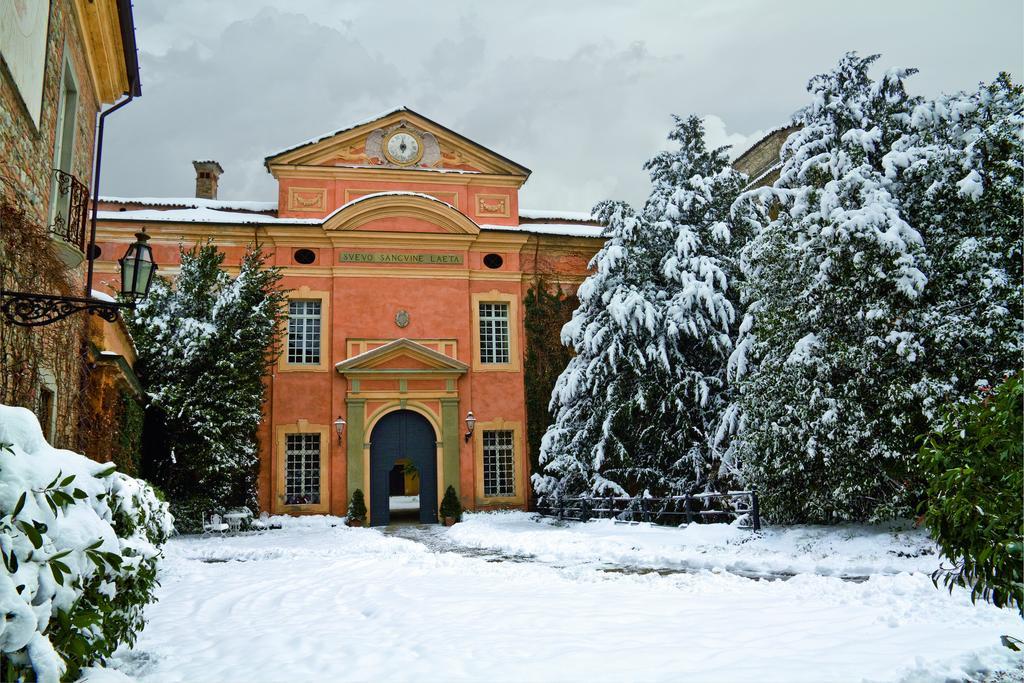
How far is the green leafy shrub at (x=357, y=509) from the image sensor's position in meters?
21.4

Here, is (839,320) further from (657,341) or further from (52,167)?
(52,167)

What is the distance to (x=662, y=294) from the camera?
19.6m

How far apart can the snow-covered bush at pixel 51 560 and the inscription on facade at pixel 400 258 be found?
19.3 m

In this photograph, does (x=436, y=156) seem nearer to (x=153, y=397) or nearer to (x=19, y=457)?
(x=153, y=397)

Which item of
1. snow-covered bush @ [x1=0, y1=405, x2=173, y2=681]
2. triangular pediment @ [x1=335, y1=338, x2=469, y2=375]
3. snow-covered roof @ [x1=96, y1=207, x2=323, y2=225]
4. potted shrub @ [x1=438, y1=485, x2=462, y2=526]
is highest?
snow-covered roof @ [x1=96, y1=207, x2=323, y2=225]

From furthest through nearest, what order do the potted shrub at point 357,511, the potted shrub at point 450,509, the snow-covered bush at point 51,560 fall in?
the potted shrub at point 450,509 → the potted shrub at point 357,511 → the snow-covered bush at point 51,560

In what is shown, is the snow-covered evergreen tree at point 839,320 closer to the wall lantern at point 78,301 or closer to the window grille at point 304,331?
the wall lantern at point 78,301

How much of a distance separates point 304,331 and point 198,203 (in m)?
5.57

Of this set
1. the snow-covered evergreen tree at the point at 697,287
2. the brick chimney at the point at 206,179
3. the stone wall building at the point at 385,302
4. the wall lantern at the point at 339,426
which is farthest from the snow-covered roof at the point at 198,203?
the snow-covered evergreen tree at the point at 697,287

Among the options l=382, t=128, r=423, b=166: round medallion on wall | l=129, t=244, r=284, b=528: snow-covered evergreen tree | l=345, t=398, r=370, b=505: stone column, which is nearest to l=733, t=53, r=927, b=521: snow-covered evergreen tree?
l=129, t=244, r=284, b=528: snow-covered evergreen tree

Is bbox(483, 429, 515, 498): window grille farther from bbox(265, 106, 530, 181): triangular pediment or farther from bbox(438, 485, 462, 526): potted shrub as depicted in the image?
bbox(265, 106, 530, 181): triangular pediment

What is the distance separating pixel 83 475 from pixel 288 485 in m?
18.9

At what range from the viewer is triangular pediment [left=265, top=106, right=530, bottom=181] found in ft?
77.3

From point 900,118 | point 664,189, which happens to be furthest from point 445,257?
point 900,118
